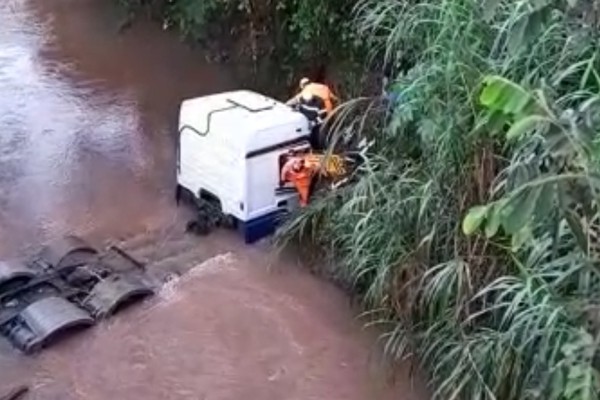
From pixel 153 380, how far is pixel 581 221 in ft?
7.11

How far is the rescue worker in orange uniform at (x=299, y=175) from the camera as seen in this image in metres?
4.86

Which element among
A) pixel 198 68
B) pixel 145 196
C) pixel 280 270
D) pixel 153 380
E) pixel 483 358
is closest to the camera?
pixel 483 358

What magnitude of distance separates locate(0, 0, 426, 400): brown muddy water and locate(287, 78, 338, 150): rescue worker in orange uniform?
25.4 inches

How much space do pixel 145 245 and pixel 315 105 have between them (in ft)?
3.65

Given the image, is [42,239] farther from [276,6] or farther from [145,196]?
[276,6]

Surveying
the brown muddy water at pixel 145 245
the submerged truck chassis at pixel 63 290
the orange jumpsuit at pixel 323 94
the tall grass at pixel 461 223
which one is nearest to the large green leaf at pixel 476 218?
the tall grass at pixel 461 223

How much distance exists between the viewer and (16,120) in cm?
643

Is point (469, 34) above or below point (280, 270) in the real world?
above

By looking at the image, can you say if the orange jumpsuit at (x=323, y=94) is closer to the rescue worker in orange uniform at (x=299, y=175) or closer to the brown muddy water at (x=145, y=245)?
the rescue worker in orange uniform at (x=299, y=175)

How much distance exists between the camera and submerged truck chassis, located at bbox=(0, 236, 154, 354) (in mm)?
4324

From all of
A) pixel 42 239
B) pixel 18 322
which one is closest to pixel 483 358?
pixel 18 322

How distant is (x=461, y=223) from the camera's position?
3.69m

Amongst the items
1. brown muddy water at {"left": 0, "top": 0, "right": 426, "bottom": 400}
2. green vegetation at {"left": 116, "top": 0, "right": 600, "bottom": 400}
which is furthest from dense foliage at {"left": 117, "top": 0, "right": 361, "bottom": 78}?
green vegetation at {"left": 116, "top": 0, "right": 600, "bottom": 400}

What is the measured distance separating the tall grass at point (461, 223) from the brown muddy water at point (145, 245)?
29 cm
